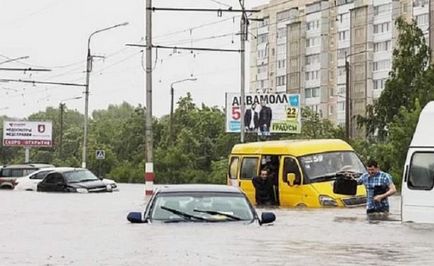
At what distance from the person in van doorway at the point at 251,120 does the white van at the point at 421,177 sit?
4495cm

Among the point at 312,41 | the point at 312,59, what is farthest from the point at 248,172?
the point at 312,59

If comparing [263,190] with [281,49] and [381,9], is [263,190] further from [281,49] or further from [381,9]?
[281,49]

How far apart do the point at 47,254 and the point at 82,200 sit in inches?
895

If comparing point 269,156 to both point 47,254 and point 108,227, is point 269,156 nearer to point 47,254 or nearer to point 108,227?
point 108,227

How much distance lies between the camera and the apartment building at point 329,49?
103 metres

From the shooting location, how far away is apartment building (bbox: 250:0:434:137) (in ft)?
338

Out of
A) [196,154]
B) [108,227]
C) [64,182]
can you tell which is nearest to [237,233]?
[108,227]

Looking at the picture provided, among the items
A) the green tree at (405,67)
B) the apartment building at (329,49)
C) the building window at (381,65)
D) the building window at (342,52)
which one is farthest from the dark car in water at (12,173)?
the building window at (342,52)

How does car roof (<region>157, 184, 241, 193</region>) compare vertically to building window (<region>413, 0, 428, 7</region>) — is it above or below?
below

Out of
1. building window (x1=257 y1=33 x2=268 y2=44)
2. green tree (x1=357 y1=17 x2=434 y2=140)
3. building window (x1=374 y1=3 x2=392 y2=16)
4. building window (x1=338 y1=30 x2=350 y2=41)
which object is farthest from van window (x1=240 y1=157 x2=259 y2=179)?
building window (x1=257 y1=33 x2=268 y2=44)

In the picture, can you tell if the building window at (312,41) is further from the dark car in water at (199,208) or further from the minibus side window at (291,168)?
the dark car in water at (199,208)

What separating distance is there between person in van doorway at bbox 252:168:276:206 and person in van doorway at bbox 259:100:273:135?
37.2m

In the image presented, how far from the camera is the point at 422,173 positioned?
1978cm

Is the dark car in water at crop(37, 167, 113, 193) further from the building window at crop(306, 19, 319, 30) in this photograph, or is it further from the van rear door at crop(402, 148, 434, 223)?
the building window at crop(306, 19, 319, 30)
